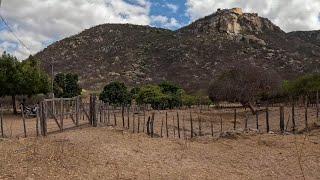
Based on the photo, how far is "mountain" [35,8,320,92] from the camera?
86.4m

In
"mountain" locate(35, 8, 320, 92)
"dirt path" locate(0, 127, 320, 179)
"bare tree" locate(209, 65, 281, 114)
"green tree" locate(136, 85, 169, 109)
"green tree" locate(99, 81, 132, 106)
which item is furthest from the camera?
"mountain" locate(35, 8, 320, 92)

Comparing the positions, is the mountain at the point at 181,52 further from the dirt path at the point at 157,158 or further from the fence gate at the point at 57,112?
the dirt path at the point at 157,158

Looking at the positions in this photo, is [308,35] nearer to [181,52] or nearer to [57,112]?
[181,52]

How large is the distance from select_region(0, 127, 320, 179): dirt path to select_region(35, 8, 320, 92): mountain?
197 ft

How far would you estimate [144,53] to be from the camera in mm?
96812

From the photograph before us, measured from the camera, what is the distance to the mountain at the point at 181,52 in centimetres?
8639

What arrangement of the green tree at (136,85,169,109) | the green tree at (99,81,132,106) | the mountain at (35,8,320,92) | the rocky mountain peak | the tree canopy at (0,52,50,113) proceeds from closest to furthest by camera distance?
the tree canopy at (0,52,50,113) < the green tree at (136,85,169,109) < the green tree at (99,81,132,106) < the mountain at (35,8,320,92) < the rocky mountain peak

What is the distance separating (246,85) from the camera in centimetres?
4272

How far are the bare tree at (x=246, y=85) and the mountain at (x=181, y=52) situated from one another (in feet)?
106

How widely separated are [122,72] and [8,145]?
2912 inches

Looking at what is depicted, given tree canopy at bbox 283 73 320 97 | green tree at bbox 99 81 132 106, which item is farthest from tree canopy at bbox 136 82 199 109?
tree canopy at bbox 283 73 320 97

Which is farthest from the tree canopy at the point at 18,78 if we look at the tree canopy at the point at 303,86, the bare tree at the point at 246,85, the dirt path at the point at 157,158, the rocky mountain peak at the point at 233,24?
the rocky mountain peak at the point at 233,24

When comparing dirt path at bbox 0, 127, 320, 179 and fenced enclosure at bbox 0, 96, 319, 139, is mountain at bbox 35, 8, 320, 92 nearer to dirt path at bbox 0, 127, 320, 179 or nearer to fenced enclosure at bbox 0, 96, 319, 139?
fenced enclosure at bbox 0, 96, 319, 139

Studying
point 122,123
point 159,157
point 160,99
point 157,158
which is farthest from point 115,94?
point 157,158
